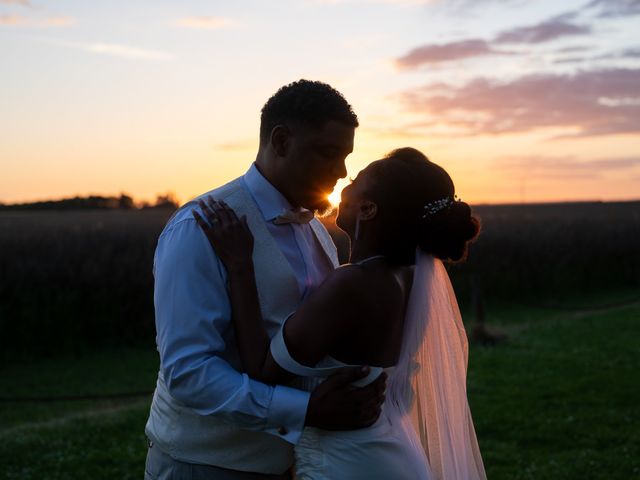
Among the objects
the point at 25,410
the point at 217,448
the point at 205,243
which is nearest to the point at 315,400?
the point at 217,448

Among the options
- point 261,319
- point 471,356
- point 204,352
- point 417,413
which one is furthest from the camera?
point 471,356

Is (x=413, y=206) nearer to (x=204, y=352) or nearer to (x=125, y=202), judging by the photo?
(x=204, y=352)

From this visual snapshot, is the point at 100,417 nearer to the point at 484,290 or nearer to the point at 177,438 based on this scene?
the point at 177,438

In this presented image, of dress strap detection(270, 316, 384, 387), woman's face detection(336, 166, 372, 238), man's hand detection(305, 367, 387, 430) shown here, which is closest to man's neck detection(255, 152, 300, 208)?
woman's face detection(336, 166, 372, 238)

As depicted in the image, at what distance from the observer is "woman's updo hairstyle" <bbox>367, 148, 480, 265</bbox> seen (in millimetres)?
2941

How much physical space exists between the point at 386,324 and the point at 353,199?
17.7 inches

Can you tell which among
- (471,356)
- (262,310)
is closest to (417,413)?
(262,310)

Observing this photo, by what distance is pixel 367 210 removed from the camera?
2926 mm

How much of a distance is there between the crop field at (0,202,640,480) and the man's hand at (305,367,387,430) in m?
4.67

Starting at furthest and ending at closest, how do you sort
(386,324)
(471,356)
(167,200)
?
(167,200)
(471,356)
(386,324)

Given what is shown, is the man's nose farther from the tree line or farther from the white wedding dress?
the tree line

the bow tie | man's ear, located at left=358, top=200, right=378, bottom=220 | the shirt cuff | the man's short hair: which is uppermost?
the man's short hair

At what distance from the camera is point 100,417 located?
30.3 ft

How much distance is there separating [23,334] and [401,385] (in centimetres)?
1180
